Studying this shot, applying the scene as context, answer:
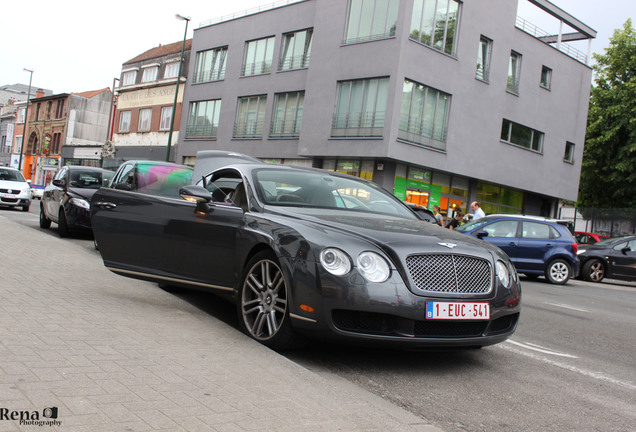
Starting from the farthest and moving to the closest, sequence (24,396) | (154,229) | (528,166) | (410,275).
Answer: (528,166) < (154,229) < (410,275) < (24,396)

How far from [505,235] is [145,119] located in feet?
114

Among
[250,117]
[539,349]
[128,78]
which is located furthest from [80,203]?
[128,78]

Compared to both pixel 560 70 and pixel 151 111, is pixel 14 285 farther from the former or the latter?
pixel 151 111

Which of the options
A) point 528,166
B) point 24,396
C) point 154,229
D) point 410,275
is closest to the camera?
point 24,396

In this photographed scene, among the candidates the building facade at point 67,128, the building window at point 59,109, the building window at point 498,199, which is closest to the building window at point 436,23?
the building window at point 498,199

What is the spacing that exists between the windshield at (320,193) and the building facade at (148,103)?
115 feet

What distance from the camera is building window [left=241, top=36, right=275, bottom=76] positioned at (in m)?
32.7

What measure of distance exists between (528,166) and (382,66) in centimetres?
1089

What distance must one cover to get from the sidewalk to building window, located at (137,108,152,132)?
132 feet

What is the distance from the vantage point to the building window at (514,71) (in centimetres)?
2997

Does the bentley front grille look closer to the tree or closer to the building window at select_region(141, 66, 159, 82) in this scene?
the tree

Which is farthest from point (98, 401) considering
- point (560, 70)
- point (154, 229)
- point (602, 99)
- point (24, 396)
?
point (602, 99)

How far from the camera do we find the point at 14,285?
6.10 metres

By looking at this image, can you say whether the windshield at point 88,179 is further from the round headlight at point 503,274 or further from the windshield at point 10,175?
the round headlight at point 503,274
